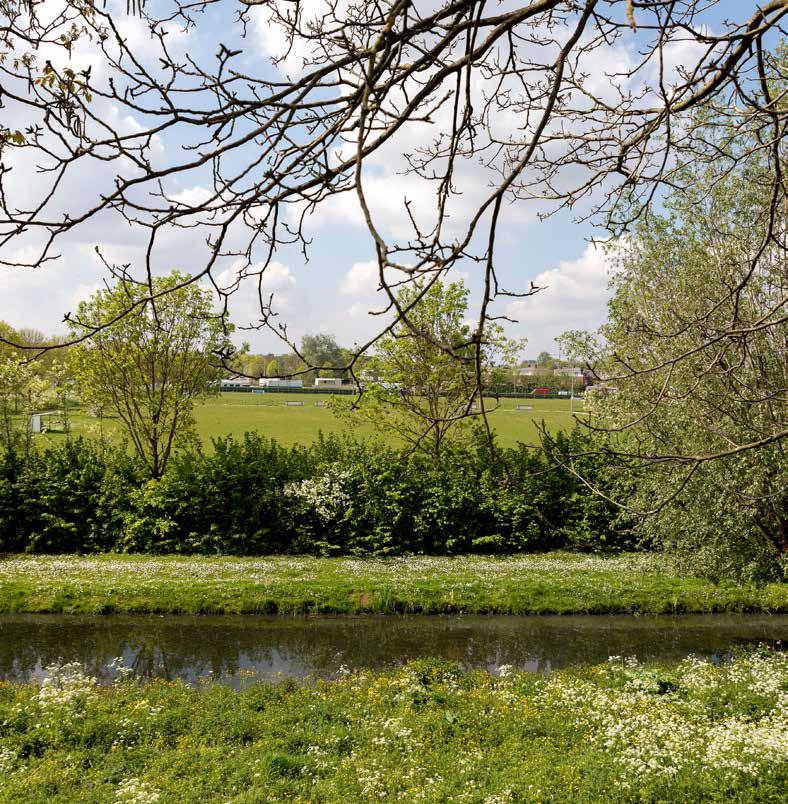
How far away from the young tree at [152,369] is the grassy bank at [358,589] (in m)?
4.51

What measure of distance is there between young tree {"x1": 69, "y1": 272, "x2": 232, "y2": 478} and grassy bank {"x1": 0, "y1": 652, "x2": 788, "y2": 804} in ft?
32.6

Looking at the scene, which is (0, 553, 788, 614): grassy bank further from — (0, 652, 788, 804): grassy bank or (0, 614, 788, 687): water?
(0, 652, 788, 804): grassy bank

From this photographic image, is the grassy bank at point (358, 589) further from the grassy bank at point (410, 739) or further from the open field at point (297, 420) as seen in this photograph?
the open field at point (297, 420)

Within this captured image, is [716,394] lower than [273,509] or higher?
higher

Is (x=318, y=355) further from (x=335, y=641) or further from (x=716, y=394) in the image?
(x=335, y=641)

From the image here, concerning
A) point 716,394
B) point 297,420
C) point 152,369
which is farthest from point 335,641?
point 297,420

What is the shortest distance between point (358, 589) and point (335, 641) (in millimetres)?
2032

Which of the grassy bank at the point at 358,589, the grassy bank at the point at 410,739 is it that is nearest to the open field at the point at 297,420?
the grassy bank at the point at 358,589

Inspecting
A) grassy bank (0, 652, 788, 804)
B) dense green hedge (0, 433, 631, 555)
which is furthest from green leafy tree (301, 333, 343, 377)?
dense green hedge (0, 433, 631, 555)

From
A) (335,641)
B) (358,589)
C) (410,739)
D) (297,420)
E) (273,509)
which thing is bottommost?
(335,641)

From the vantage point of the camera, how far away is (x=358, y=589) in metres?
13.6

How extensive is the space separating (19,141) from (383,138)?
1.29 metres

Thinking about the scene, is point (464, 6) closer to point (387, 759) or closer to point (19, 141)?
point (19, 141)

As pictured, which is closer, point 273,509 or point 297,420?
point 273,509
